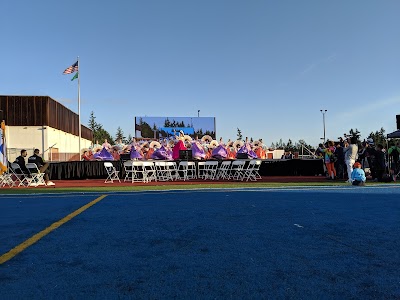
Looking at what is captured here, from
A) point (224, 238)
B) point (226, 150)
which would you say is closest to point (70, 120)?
point (226, 150)

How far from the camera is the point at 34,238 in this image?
4.61 metres

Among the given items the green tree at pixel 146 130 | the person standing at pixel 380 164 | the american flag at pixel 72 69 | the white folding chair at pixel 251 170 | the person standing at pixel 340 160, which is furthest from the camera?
the green tree at pixel 146 130

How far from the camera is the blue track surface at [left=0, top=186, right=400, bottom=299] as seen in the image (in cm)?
278

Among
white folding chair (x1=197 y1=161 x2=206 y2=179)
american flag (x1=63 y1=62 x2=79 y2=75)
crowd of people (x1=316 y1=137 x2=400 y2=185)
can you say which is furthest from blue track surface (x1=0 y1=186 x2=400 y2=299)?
american flag (x1=63 y1=62 x2=79 y2=75)

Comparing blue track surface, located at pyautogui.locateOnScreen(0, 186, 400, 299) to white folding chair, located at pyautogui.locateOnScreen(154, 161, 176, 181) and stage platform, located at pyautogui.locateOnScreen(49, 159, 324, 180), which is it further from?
stage platform, located at pyautogui.locateOnScreen(49, 159, 324, 180)

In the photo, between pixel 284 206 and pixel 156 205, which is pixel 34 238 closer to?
pixel 156 205

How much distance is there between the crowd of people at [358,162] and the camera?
13280mm

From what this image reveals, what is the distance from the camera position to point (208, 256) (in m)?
3.68

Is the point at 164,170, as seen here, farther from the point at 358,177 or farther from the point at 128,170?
the point at 358,177

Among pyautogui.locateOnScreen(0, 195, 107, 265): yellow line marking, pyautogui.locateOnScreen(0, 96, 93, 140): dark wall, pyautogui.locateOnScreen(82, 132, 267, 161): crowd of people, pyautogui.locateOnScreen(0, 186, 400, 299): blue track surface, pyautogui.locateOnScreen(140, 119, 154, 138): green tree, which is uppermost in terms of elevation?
pyautogui.locateOnScreen(0, 96, 93, 140): dark wall

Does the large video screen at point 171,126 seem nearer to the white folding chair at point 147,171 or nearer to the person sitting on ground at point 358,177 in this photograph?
the white folding chair at point 147,171

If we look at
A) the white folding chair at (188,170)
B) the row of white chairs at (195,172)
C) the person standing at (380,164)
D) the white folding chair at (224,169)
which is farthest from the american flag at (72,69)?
the person standing at (380,164)

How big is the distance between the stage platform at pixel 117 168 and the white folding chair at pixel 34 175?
475 centimetres

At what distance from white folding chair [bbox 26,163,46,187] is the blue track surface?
874 centimetres
